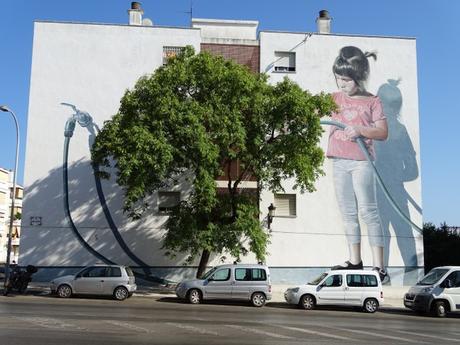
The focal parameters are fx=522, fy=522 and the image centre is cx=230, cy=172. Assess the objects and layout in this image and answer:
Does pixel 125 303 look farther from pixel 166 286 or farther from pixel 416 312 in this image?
pixel 416 312

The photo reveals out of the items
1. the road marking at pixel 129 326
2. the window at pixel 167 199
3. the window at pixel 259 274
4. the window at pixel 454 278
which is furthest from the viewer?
the window at pixel 167 199

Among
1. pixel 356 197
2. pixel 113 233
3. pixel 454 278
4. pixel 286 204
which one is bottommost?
pixel 454 278

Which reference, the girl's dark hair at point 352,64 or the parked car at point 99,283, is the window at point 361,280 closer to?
the parked car at point 99,283

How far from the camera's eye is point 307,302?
20.9 meters

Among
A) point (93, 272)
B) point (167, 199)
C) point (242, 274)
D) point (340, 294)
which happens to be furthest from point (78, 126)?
point (340, 294)

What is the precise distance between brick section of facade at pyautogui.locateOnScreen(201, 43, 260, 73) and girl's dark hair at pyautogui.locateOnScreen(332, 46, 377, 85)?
4406 millimetres

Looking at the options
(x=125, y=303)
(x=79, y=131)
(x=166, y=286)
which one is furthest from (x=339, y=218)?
(x=79, y=131)

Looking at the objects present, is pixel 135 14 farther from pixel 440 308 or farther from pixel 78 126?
pixel 440 308

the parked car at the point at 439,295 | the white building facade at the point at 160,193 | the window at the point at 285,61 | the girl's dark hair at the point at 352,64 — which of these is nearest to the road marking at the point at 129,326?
the parked car at the point at 439,295

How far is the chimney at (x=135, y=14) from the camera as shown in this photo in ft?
99.5

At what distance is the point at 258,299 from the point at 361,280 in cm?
427

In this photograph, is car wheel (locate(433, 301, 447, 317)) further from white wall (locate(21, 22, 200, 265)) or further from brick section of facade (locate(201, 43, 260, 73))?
brick section of facade (locate(201, 43, 260, 73))

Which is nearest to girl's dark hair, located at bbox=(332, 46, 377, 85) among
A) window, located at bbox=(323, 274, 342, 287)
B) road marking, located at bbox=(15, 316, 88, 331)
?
window, located at bbox=(323, 274, 342, 287)

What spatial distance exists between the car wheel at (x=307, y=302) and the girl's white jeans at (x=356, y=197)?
7794 mm
